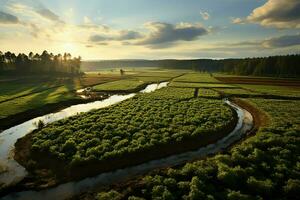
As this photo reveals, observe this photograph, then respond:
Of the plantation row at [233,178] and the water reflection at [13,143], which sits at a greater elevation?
the plantation row at [233,178]

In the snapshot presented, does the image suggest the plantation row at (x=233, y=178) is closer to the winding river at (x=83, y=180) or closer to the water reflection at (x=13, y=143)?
the winding river at (x=83, y=180)

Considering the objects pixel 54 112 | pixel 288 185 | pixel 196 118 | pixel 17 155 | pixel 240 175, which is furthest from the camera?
pixel 54 112

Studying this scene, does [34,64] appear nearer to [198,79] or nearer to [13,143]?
[198,79]

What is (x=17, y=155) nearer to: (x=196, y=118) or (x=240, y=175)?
(x=240, y=175)

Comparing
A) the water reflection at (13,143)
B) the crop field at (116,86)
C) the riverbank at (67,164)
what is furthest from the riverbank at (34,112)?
the crop field at (116,86)

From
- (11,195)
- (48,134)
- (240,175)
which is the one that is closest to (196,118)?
(240,175)

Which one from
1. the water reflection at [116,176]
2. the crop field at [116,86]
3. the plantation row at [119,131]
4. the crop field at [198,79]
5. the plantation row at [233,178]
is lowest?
the crop field at [198,79]

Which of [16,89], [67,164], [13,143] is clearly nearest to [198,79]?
[16,89]
